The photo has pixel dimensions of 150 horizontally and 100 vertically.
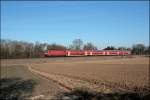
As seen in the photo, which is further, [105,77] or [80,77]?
[80,77]

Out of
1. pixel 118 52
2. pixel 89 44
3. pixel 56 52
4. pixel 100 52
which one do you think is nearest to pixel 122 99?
pixel 56 52

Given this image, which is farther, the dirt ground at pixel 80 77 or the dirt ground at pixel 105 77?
the dirt ground at pixel 105 77

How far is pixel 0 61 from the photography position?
6556 cm

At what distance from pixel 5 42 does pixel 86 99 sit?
5258 inches

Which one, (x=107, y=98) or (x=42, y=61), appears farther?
(x=42, y=61)

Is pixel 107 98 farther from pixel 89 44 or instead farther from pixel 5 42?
pixel 89 44

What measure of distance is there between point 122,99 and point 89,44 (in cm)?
18235

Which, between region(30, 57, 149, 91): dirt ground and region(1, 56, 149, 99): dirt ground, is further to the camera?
region(30, 57, 149, 91): dirt ground

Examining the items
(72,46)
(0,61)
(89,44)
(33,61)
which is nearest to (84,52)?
(33,61)

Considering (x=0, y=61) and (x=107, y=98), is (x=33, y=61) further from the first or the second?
(x=107, y=98)

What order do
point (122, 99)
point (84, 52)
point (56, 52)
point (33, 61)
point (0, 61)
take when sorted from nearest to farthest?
point (122, 99), point (0, 61), point (33, 61), point (56, 52), point (84, 52)

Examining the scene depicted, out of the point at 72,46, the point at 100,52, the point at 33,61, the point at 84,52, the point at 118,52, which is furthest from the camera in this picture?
the point at 72,46

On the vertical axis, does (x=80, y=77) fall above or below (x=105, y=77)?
below

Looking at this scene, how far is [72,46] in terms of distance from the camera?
180 metres
